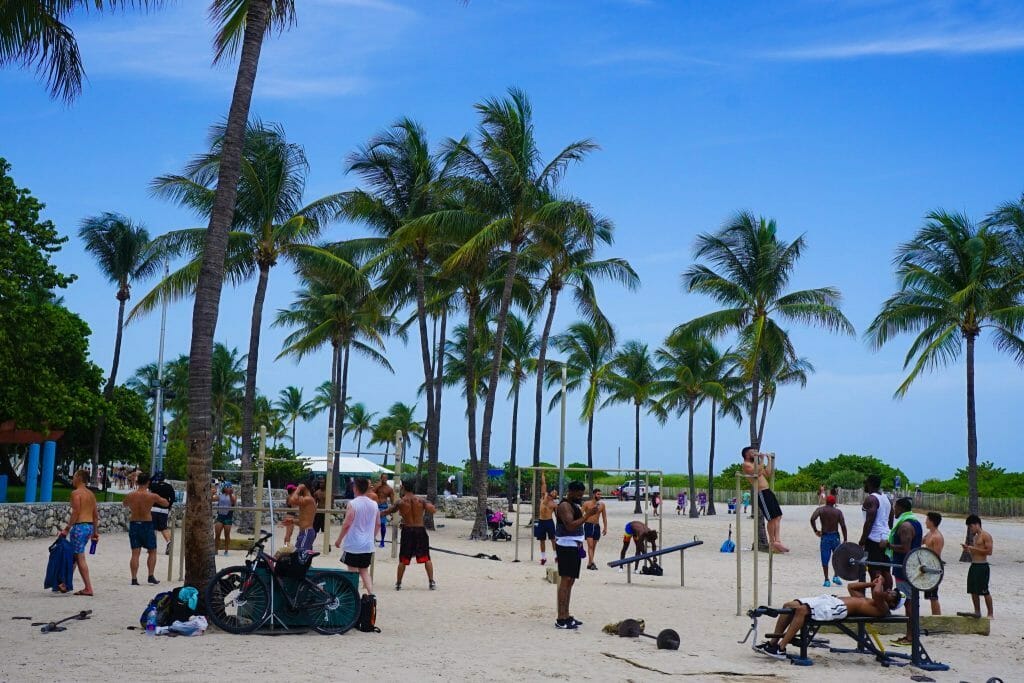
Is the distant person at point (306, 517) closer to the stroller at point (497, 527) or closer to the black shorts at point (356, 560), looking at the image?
the black shorts at point (356, 560)

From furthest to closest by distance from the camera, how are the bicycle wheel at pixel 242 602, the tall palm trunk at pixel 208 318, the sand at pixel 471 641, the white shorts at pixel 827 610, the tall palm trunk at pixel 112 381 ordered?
the tall palm trunk at pixel 112 381 < the tall palm trunk at pixel 208 318 < the bicycle wheel at pixel 242 602 < the white shorts at pixel 827 610 < the sand at pixel 471 641

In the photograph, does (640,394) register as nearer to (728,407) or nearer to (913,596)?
(728,407)

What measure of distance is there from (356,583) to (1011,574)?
19.3 metres

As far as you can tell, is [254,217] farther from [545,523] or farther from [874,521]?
[874,521]

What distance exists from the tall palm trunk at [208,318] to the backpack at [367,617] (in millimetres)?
1641

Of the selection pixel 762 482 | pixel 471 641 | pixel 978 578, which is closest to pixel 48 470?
pixel 471 641

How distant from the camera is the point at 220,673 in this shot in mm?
7906

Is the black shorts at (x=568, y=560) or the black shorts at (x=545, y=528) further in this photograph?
the black shorts at (x=545, y=528)

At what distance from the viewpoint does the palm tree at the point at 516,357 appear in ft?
168

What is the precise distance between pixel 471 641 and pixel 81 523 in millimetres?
5719

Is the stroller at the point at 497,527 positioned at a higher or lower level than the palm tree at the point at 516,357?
lower

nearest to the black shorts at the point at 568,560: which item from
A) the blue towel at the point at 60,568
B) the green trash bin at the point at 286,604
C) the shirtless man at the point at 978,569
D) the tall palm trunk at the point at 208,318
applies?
the green trash bin at the point at 286,604

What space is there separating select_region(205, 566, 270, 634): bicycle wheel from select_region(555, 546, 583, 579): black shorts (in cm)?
322

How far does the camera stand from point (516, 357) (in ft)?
175
